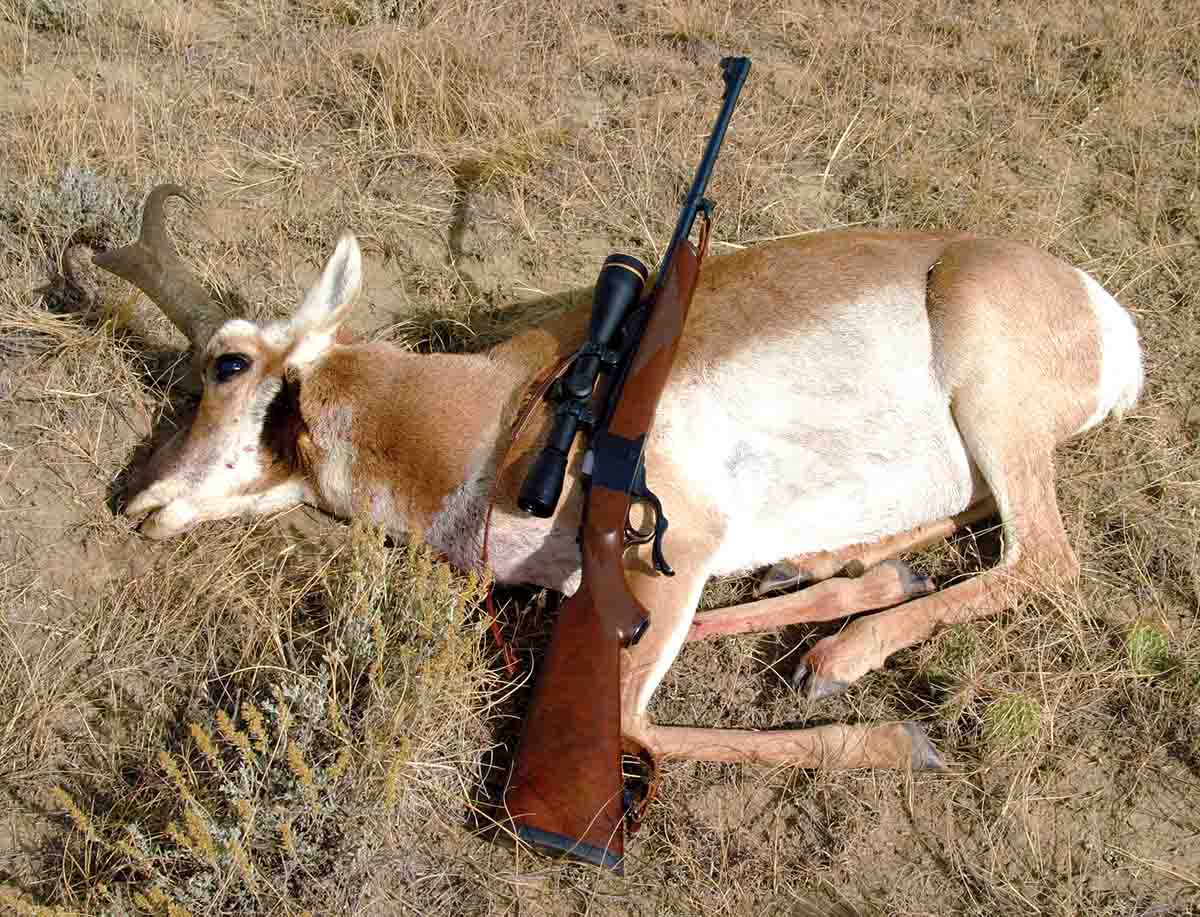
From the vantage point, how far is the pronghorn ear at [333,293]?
3.82m

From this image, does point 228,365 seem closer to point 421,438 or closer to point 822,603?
point 421,438

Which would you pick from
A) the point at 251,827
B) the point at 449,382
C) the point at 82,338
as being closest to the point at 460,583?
the point at 449,382

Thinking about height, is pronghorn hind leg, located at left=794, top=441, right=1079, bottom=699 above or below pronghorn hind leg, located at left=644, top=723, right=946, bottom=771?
above

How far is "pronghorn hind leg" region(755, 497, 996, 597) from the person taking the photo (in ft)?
13.5

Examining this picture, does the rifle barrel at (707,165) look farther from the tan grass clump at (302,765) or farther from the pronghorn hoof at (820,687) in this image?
the pronghorn hoof at (820,687)

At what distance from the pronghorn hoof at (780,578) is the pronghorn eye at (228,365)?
231cm

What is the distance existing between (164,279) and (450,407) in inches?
56.6

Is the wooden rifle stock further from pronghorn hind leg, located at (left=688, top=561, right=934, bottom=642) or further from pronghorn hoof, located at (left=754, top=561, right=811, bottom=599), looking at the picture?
pronghorn hoof, located at (left=754, top=561, right=811, bottom=599)

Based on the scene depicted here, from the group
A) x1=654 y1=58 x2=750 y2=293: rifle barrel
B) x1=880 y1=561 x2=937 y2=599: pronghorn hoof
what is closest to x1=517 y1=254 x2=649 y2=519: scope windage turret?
x1=654 y1=58 x2=750 y2=293: rifle barrel

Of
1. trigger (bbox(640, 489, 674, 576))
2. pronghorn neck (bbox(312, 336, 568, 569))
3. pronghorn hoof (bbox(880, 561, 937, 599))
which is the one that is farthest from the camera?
pronghorn hoof (bbox(880, 561, 937, 599))

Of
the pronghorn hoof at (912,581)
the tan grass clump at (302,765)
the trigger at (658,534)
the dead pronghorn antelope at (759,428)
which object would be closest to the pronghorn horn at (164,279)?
the dead pronghorn antelope at (759,428)

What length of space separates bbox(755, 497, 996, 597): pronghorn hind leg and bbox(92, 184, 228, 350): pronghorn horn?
8.60ft

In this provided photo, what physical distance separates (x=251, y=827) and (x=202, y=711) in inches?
25.5

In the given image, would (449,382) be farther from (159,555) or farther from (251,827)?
(251,827)
